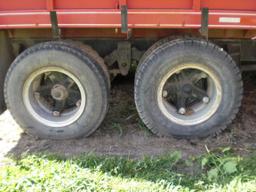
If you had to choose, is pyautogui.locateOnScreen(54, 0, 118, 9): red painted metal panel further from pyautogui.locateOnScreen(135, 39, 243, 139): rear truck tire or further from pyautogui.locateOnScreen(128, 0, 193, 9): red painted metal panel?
pyautogui.locateOnScreen(135, 39, 243, 139): rear truck tire

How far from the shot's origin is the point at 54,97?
4.52 metres

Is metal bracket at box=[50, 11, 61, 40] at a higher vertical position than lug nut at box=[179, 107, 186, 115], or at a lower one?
higher

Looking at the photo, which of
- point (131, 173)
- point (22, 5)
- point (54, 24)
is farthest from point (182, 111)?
point (22, 5)

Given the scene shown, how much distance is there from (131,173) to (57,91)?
1279mm

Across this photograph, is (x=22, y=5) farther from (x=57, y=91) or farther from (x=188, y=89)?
(x=188, y=89)

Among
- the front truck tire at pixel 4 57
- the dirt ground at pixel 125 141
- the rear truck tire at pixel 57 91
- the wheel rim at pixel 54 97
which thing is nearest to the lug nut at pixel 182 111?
the dirt ground at pixel 125 141

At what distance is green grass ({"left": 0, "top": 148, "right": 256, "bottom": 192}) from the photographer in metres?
3.60

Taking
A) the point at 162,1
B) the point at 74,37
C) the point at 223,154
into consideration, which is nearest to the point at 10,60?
the point at 74,37

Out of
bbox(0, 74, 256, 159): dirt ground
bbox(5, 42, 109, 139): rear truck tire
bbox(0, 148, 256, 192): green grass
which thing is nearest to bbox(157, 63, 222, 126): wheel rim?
bbox(0, 74, 256, 159): dirt ground

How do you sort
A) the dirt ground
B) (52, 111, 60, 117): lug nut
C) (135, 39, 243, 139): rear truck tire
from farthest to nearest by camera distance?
(52, 111, 60, 117): lug nut, the dirt ground, (135, 39, 243, 139): rear truck tire

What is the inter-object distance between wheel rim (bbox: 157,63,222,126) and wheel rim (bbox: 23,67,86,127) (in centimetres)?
91

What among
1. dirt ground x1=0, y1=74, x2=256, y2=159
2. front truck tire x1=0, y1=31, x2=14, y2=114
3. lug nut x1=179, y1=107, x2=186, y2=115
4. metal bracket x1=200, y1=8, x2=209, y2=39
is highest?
metal bracket x1=200, y1=8, x2=209, y2=39

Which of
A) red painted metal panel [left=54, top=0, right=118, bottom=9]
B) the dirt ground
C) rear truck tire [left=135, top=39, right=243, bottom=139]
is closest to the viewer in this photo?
red painted metal panel [left=54, top=0, right=118, bottom=9]

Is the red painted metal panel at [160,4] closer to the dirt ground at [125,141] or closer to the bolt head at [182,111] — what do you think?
the bolt head at [182,111]
